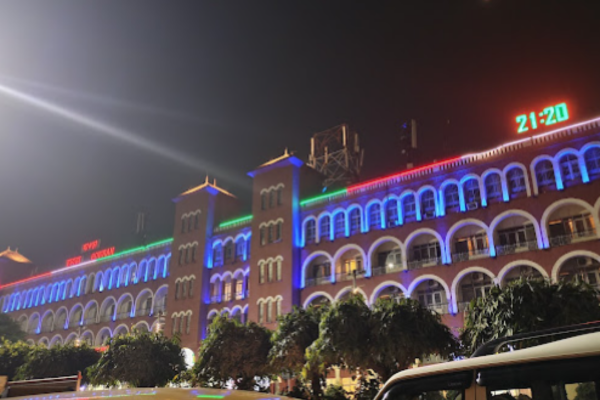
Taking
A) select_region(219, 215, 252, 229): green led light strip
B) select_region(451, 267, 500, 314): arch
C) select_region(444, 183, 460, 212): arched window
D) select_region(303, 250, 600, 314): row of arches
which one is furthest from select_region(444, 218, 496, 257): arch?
select_region(219, 215, 252, 229): green led light strip

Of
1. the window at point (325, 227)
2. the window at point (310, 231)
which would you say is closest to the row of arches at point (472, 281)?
the window at point (325, 227)

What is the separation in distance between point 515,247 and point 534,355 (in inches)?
1165

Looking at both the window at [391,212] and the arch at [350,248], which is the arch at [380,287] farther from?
the window at [391,212]

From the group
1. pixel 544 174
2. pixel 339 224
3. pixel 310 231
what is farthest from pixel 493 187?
pixel 310 231

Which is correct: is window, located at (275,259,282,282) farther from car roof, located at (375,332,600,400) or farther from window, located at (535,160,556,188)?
car roof, located at (375,332,600,400)

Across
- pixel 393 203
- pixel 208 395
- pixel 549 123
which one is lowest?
pixel 208 395

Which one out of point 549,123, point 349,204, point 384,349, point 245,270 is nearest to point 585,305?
point 384,349

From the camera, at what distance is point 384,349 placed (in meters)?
19.1

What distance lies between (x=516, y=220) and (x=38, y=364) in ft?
107

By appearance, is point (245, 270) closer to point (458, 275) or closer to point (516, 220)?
point (458, 275)

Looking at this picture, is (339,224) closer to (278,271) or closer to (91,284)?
(278,271)

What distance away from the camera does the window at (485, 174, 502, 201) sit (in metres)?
31.7

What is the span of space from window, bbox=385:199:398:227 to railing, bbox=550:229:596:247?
412 inches

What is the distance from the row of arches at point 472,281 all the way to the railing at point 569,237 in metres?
0.88
